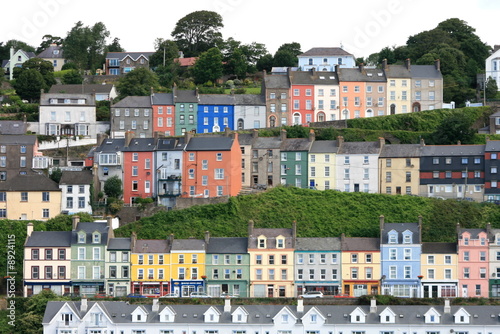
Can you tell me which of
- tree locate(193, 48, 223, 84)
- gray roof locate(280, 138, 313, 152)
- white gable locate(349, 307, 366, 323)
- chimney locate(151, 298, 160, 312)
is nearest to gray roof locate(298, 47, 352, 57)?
tree locate(193, 48, 223, 84)

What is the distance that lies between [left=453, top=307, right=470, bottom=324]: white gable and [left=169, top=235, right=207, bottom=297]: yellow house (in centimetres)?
1811

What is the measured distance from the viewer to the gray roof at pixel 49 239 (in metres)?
86.5

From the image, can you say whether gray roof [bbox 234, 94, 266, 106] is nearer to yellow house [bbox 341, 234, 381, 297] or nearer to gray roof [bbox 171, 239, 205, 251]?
gray roof [bbox 171, 239, 205, 251]

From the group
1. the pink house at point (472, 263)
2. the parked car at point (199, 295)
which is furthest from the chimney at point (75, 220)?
the pink house at point (472, 263)

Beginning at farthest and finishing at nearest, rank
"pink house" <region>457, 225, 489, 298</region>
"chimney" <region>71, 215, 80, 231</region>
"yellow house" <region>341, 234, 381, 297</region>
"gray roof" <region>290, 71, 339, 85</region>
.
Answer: "gray roof" <region>290, 71, 339, 85</region>, "chimney" <region>71, 215, 80, 231</region>, "yellow house" <region>341, 234, 381, 297</region>, "pink house" <region>457, 225, 489, 298</region>

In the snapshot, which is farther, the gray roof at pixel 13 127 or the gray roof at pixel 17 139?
the gray roof at pixel 13 127

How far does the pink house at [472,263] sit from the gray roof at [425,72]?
100ft

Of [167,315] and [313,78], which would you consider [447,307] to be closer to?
[167,315]

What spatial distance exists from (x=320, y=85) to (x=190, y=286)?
32095 mm

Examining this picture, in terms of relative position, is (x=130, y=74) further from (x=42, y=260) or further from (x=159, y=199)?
(x=42, y=260)

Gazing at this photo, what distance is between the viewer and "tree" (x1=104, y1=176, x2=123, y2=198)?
95125 mm

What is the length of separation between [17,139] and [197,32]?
41498mm

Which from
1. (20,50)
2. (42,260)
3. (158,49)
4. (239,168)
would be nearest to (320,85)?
(239,168)

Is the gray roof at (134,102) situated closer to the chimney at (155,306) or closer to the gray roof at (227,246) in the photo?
the gray roof at (227,246)
